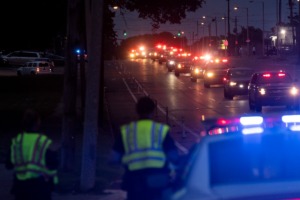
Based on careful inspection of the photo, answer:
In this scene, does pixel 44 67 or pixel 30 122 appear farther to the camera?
pixel 44 67

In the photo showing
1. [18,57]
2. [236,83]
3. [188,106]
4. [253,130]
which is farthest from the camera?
[18,57]

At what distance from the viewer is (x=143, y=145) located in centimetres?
743

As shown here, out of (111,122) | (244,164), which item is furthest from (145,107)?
(111,122)

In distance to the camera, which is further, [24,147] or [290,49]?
[290,49]

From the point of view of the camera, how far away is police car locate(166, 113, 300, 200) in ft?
18.3

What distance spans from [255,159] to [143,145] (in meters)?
1.74

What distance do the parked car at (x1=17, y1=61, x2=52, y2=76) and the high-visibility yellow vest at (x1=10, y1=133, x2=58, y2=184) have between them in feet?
219

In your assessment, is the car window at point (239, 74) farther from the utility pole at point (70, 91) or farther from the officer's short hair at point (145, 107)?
the officer's short hair at point (145, 107)

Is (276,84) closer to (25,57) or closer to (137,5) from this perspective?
(137,5)

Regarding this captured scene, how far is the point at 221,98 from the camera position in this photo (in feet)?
138

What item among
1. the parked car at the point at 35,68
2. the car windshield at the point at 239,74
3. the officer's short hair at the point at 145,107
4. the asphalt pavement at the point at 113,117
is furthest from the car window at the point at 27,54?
the officer's short hair at the point at 145,107

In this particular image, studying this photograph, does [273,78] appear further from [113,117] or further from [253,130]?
[253,130]

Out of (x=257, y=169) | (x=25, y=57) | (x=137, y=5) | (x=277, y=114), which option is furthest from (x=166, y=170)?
(x=25, y=57)

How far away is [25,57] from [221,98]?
59307 mm
